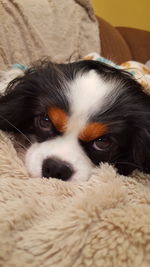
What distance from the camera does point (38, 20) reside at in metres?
1.75

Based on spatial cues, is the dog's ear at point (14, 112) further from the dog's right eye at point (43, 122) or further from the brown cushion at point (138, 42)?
the brown cushion at point (138, 42)

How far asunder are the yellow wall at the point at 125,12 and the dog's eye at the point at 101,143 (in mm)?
1922

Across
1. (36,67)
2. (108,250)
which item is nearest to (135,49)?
(36,67)

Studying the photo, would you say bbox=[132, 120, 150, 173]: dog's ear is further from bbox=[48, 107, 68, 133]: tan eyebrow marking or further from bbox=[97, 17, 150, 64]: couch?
bbox=[97, 17, 150, 64]: couch

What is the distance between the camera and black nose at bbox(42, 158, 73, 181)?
91 centimetres

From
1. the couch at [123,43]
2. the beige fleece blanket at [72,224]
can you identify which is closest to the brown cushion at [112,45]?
the couch at [123,43]

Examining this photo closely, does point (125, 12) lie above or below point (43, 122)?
above

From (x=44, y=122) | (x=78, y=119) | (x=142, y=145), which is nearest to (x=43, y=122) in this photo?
(x=44, y=122)

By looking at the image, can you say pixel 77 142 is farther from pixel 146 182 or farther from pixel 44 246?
pixel 44 246

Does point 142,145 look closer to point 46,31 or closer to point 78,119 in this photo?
point 78,119

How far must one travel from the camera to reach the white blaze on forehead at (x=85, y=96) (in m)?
0.97

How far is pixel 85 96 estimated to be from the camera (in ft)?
3.25

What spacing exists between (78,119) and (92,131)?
1.9 inches

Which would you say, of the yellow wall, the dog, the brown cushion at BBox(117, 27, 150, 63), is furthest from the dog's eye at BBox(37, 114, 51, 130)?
the yellow wall
